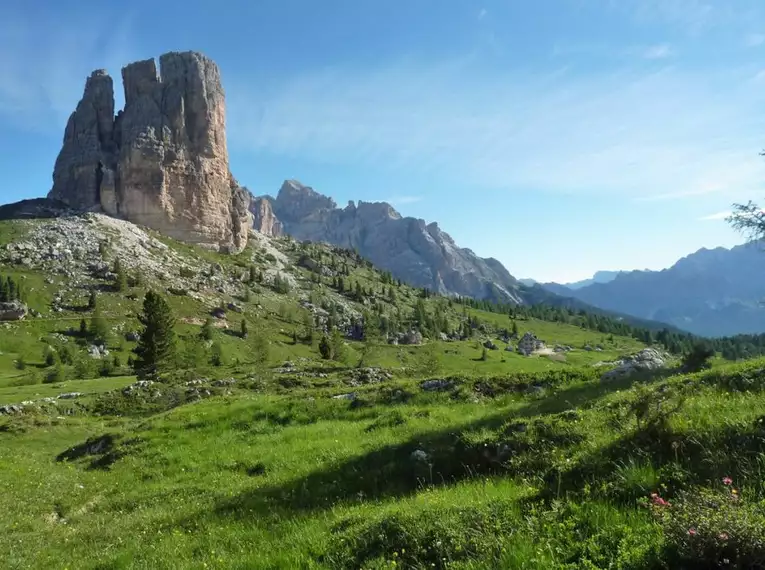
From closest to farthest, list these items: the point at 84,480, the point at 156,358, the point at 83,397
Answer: the point at 84,480, the point at 83,397, the point at 156,358

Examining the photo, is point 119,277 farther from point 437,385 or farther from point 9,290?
point 437,385

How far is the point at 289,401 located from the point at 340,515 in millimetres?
18206

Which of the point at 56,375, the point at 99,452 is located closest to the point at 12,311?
the point at 56,375

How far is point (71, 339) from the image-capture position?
12469cm

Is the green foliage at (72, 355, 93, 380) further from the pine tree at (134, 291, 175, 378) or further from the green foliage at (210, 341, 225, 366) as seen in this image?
the green foliage at (210, 341, 225, 366)

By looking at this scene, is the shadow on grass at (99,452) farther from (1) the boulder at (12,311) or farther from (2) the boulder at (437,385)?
(1) the boulder at (12,311)

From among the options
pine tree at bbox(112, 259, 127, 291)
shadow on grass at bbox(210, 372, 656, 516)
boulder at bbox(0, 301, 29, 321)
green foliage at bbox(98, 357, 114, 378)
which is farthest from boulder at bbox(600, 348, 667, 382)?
pine tree at bbox(112, 259, 127, 291)

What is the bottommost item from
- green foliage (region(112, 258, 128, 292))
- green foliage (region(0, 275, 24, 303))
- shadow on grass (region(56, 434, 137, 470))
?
shadow on grass (region(56, 434, 137, 470))

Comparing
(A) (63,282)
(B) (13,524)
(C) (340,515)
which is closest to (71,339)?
(A) (63,282)

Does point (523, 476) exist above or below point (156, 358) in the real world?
above

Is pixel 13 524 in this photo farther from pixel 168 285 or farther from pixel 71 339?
pixel 168 285

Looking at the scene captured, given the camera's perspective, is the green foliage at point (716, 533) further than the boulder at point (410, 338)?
No

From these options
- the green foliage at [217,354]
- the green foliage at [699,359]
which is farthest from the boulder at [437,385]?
the green foliage at [217,354]

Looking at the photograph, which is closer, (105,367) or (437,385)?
(437,385)
